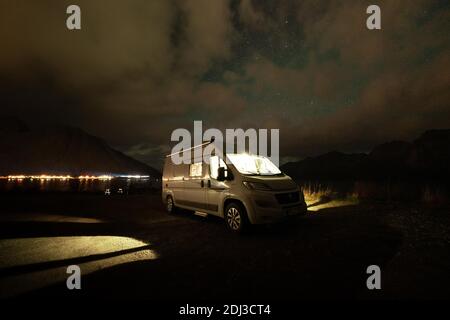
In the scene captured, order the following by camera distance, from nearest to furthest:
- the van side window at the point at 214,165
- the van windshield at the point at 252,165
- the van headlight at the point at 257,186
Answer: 1. the van headlight at the point at 257,186
2. the van windshield at the point at 252,165
3. the van side window at the point at 214,165

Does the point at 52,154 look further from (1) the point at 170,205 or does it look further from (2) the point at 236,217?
(2) the point at 236,217

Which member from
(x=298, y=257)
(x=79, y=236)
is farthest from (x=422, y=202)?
(x=79, y=236)

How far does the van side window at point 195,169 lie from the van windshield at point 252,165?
134 cm

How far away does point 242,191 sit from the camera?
5.86 meters

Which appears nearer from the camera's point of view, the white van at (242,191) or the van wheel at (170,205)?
the white van at (242,191)

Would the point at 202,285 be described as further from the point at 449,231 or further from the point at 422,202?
the point at 422,202

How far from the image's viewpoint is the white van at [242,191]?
5691 mm

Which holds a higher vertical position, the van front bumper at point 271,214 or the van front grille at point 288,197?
the van front grille at point 288,197

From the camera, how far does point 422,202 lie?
1022cm

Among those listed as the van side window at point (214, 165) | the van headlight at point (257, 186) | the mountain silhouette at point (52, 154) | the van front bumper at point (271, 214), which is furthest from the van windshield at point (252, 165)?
the mountain silhouette at point (52, 154)

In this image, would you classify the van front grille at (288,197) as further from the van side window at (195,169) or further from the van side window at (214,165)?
the van side window at (195,169)

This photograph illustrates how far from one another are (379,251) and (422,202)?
8.15m

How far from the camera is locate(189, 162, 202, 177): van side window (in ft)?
24.8

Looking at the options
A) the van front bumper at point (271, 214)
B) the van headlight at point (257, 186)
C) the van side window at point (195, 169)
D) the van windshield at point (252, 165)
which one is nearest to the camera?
the van front bumper at point (271, 214)
